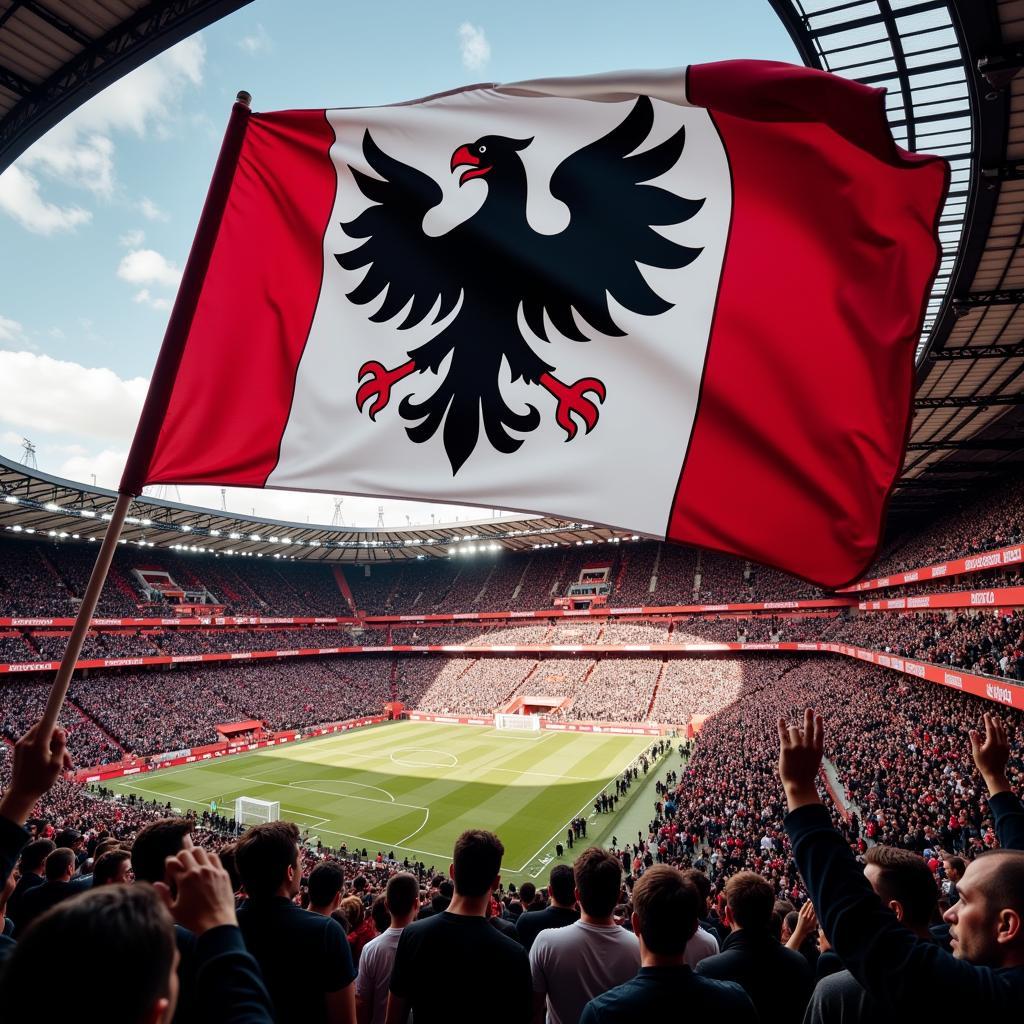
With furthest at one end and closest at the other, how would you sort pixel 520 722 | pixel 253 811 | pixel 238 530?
pixel 238 530
pixel 520 722
pixel 253 811

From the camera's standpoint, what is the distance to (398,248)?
524 cm

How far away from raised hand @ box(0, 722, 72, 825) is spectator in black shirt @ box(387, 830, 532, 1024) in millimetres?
1777

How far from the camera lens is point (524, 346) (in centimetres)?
504

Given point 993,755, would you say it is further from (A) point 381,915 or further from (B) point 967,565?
(B) point 967,565

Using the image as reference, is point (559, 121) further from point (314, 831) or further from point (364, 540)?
point (364, 540)

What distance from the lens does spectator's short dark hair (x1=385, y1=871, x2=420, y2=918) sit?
14.8ft

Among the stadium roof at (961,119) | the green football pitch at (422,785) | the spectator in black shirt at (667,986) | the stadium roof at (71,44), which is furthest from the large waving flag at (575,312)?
the green football pitch at (422,785)

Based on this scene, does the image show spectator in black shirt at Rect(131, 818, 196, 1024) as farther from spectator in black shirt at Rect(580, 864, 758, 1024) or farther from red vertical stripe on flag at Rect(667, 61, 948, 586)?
red vertical stripe on flag at Rect(667, 61, 948, 586)

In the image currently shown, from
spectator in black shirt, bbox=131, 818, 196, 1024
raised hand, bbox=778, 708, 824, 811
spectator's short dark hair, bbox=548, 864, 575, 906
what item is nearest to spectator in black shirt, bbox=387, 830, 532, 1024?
spectator in black shirt, bbox=131, 818, 196, 1024

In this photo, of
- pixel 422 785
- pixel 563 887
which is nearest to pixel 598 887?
pixel 563 887

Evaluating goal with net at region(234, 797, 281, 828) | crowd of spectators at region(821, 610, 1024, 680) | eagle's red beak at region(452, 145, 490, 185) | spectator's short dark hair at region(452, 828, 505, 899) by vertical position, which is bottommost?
goal with net at region(234, 797, 281, 828)

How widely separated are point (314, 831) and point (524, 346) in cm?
2610

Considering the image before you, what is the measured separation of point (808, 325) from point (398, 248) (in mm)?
3225

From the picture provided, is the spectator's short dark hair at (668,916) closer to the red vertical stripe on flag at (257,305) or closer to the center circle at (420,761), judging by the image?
the red vertical stripe on flag at (257,305)
